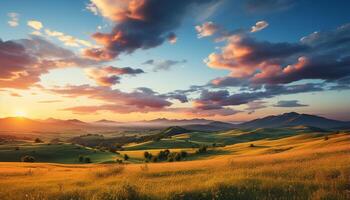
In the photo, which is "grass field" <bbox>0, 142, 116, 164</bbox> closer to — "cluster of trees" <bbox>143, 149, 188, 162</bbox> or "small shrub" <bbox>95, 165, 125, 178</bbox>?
"cluster of trees" <bbox>143, 149, 188, 162</bbox>

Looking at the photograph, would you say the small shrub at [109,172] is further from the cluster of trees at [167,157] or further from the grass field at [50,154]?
the grass field at [50,154]

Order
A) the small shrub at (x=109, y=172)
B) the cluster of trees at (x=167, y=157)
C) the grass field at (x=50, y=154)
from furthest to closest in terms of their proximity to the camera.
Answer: the grass field at (x=50, y=154) < the cluster of trees at (x=167, y=157) < the small shrub at (x=109, y=172)

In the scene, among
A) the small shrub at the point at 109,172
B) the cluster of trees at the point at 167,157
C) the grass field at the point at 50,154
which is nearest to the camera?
the small shrub at the point at 109,172

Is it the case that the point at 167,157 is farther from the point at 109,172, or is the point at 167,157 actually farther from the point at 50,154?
the point at 109,172

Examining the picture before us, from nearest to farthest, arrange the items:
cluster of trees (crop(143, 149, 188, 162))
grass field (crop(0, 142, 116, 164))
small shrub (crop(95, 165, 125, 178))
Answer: small shrub (crop(95, 165, 125, 178))
cluster of trees (crop(143, 149, 188, 162))
grass field (crop(0, 142, 116, 164))

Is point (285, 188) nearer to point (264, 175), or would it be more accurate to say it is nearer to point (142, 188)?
point (264, 175)

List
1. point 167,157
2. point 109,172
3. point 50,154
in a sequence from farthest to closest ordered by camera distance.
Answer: point 50,154, point 167,157, point 109,172

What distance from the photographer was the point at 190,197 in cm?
1337

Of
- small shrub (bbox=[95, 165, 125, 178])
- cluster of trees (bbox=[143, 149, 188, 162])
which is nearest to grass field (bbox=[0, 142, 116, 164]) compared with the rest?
cluster of trees (bbox=[143, 149, 188, 162])

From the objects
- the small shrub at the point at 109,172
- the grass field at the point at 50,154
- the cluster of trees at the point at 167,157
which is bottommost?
the cluster of trees at the point at 167,157

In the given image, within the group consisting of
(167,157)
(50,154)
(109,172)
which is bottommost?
(167,157)

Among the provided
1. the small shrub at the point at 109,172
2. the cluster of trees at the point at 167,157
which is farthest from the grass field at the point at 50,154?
the small shrub at the point at 109,172

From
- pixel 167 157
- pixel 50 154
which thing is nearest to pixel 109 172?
pixel 167 157

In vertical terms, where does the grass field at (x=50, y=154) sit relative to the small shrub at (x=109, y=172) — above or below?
below
